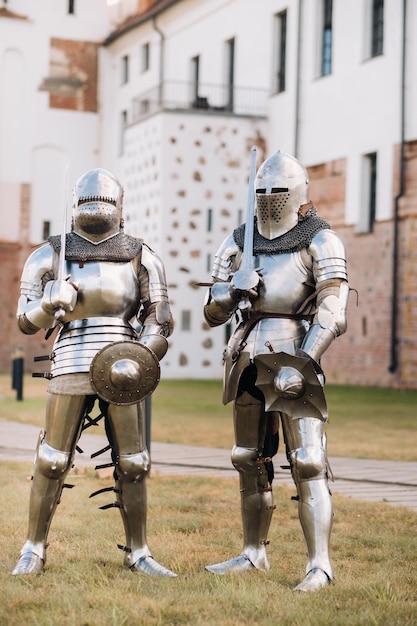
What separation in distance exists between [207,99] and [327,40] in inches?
163

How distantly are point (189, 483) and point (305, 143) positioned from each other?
19619 mm

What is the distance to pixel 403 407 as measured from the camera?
1973 centimetres

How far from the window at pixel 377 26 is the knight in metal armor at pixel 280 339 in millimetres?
20887

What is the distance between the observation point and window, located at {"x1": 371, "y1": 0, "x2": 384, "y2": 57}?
87.3 feet

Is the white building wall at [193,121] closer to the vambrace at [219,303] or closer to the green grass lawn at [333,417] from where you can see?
the green grass lawn at [333,417]

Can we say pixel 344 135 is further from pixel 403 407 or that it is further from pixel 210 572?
pixel 210 572

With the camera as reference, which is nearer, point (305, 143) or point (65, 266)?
point (65, 266)

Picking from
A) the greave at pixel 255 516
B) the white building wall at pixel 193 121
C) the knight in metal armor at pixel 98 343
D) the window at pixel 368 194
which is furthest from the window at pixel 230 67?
the greave at pixel 255 516

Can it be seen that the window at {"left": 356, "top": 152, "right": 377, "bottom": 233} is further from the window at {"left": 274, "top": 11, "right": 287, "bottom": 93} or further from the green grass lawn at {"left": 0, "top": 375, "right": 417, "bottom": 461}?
the window at {"left": 274, "top": 11, "right": 287, "bottom": 93}

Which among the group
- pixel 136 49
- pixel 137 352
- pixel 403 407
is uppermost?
pixel 136 49

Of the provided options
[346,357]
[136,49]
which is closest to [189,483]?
[346,357]

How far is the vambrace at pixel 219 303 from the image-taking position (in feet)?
20.6

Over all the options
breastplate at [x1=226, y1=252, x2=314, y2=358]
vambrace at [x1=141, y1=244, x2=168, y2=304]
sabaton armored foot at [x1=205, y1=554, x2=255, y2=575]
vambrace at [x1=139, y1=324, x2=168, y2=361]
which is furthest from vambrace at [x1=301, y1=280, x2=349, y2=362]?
sabaton armored foot at [x1=205, y1=554, x2=255, y2=575]

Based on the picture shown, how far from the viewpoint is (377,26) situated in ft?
88.1
